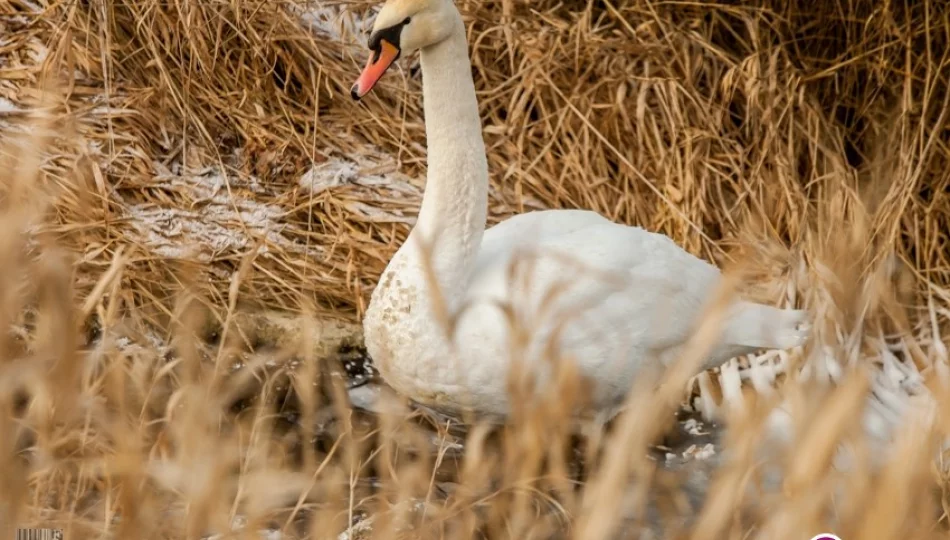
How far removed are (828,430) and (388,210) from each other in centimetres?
310

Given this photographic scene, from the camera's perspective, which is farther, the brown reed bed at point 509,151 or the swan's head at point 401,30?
the brown reed bed at point 509,151

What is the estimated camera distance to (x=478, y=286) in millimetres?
2891

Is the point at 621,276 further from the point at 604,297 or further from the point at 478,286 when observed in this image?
the point at 478,286

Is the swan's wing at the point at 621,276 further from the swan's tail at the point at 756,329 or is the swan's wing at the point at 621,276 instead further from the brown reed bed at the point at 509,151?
the brown reed bed at the point at 509,151

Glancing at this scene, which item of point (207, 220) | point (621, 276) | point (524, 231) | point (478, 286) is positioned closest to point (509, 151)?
point (207, 220)

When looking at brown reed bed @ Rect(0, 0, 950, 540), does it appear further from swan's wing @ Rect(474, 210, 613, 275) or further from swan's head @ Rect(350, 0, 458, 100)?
swan's head @ Rect(350, 0, 458, 100)

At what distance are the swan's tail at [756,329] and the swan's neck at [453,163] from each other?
0.65 m

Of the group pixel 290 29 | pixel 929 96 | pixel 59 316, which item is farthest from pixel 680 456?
pixel 59 316

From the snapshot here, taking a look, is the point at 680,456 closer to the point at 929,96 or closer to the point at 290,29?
the point at 929,96

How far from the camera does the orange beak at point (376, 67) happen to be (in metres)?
2.72

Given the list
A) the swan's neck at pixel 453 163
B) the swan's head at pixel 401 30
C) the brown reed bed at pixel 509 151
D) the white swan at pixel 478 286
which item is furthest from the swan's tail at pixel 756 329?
the swan's head at pixel 401 30

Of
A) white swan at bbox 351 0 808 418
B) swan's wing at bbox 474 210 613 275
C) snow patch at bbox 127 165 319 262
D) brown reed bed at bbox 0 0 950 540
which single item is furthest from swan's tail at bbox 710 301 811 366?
snow patch at bbox 127 165 319 262

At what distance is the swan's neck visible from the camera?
2.93 m

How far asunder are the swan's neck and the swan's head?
0.07m
